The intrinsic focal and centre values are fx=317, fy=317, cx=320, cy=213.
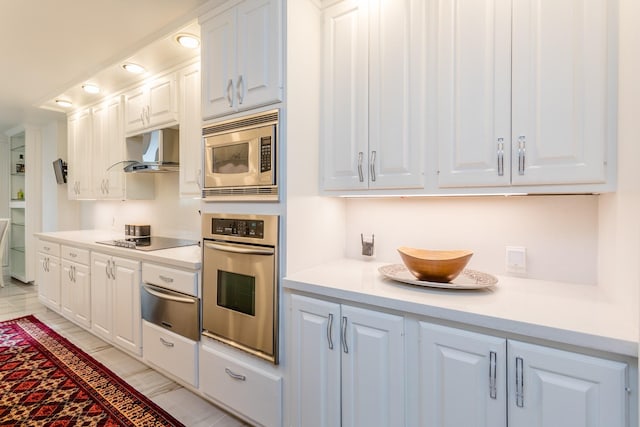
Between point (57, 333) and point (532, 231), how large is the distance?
413 cm

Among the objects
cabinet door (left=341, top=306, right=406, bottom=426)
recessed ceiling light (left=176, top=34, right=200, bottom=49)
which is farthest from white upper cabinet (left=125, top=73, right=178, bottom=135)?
cabinet door (left=341, top=306, right=406, bottom=426)

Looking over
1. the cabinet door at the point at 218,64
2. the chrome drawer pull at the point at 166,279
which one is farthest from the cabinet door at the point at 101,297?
the cabinet door at the point at 218,64

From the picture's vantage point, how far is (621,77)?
3.62 ft

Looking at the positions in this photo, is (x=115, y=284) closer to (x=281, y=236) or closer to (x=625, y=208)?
(x=281, y=236)

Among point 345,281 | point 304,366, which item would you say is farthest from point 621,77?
point 304,366

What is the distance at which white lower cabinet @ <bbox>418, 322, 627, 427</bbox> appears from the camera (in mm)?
936

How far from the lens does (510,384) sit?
1.05 meters

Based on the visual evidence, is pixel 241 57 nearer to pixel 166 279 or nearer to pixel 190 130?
pixel 190 130

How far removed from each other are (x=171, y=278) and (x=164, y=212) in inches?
55.9

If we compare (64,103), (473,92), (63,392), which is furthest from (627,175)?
(64,103)

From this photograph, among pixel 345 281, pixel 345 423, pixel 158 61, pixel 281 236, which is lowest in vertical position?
pixel 345 423

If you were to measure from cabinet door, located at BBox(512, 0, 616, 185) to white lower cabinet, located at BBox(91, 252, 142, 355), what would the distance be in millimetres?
2572

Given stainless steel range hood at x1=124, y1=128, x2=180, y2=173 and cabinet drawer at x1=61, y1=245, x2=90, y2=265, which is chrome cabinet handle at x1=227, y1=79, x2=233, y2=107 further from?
cabinet drawer at x1=61, y1=245, x2=90, y2=265

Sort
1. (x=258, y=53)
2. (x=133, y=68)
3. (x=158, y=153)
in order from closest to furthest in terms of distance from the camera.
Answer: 1. (x=258, y=53)
2. (x=133, y=68)
3. (x=158, y=153)
